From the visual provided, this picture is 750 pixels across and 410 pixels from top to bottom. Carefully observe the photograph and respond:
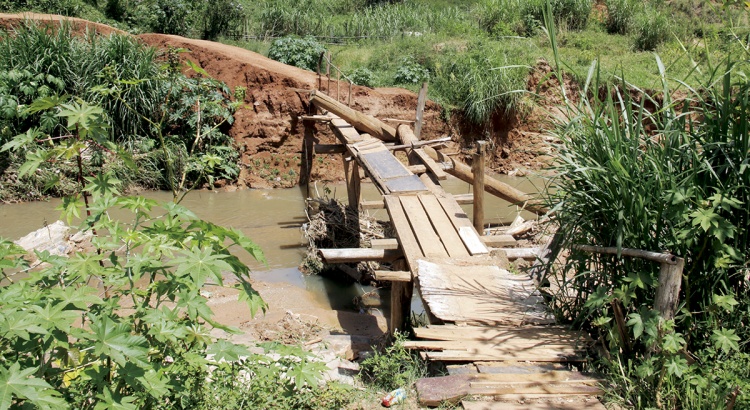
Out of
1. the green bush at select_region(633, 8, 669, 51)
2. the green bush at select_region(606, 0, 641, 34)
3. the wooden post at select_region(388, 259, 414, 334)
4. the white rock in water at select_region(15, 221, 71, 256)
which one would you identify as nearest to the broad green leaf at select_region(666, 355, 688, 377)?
the wooden post at select_region(388, 259, 414, 334)

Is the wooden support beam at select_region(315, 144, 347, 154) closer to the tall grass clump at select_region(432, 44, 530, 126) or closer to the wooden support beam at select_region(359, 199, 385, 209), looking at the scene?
the wooden support beam at select_region(359, 199, 385, 209)

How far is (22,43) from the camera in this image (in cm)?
1098

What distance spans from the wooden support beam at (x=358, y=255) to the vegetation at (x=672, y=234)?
177 centimetres

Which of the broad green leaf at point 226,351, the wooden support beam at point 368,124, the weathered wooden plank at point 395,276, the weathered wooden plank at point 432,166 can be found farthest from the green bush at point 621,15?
the broad green leaf at point 226,351

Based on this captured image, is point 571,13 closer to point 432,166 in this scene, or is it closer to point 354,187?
point 354,187

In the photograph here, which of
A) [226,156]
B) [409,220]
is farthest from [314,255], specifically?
[226,156]

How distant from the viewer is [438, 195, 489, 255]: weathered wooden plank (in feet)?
17.5

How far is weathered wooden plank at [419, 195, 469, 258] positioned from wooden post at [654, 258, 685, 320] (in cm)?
193

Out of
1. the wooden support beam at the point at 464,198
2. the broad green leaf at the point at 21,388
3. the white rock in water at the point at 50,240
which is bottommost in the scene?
the white rock in water at the point at 50,240

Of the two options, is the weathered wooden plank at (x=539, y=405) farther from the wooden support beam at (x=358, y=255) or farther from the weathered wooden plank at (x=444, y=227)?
the wooden support beam at (x=358, y=255)

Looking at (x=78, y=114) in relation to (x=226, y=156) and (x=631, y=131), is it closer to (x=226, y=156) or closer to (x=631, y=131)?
(x=631, y=131)

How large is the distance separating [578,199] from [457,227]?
183cm

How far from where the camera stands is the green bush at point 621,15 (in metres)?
17.4

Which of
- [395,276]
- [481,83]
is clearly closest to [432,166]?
[395,276]
